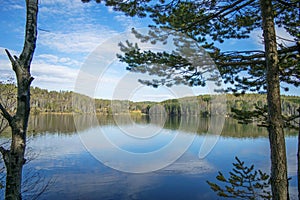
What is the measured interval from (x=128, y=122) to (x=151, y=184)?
194 inches

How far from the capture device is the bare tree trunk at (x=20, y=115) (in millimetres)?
1714

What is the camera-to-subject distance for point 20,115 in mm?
1819

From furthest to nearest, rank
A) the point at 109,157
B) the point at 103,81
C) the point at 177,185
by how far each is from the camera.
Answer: the point at 109,157 < the point at 177,185 < the point at 103,81

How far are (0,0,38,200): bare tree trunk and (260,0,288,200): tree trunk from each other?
2.62 meters

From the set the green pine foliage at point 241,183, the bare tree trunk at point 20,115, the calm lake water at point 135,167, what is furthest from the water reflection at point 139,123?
the bare tree trunk at point 20,115

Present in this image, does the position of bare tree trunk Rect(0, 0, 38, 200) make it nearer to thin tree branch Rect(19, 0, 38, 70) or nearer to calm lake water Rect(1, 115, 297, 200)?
thin tree branch Rect(19, 0, 38, 70)

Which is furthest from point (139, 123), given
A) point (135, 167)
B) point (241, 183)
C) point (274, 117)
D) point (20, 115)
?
point (20, 115)

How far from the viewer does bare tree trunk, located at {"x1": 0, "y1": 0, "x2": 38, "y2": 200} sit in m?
1.71

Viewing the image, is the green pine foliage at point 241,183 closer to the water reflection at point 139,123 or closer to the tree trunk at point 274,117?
the tree trunk at point 274,117

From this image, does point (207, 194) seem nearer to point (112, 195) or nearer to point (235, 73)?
point (112, 195)

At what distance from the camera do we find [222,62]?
11.5 ft

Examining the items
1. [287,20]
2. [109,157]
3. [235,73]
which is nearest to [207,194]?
[109,157]

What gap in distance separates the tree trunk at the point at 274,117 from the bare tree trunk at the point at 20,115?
2.62 metres

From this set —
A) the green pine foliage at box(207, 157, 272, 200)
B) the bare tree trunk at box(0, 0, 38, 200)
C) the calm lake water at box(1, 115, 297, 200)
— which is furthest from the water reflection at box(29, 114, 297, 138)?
the bare tree trunk at box(0, 0, 38, 200)
